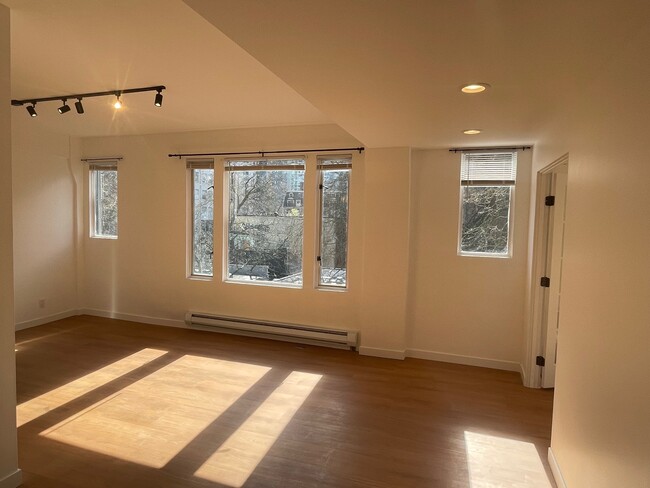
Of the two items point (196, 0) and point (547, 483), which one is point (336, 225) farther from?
point (196, 0)

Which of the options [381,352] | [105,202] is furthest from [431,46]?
[105,202]

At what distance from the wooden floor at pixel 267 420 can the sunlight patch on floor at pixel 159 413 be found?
12 millimetres

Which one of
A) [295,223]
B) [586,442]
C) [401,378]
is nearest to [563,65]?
[586,442]

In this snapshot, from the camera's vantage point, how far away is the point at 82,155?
18.8 feet

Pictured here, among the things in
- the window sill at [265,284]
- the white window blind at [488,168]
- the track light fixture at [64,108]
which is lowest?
the window sill at [265,284]

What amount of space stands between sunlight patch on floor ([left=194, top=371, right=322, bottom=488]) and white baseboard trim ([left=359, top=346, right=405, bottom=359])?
90 centimetres

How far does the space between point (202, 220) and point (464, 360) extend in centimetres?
368

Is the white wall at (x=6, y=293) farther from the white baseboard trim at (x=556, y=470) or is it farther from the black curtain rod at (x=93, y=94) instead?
the white baseboard trim at (x=556, y=470)

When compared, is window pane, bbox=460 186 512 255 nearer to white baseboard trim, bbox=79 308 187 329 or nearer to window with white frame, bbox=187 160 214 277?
window with white frame, bbox=187 160 214 277

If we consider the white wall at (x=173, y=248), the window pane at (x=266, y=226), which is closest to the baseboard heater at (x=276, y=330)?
the white wall at (x=173, y=248)

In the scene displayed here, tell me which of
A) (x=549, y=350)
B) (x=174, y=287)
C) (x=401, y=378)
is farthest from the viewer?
(x=174, y=287)

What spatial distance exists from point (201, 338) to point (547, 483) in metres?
3.84

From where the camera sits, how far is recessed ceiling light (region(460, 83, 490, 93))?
2096mm

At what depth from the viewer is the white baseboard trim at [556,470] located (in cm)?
222
